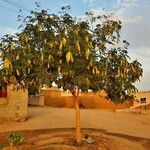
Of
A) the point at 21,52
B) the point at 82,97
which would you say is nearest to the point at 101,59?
the point at 21,52

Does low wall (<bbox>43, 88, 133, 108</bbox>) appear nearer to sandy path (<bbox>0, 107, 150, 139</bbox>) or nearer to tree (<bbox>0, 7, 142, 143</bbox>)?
sandy path (<bbox>0, 107, 150, 139</bbox>)

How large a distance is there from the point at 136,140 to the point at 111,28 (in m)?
7.46

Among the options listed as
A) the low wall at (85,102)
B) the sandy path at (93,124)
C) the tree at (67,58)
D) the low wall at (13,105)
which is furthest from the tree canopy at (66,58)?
the low wall at (85,102)

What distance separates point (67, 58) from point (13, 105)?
1748 cm

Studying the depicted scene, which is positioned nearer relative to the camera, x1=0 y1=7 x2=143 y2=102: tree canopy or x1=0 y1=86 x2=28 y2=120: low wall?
x1=0 y1=7 x2=143 y2=102: tree canopy

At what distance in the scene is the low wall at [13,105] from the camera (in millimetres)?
30609

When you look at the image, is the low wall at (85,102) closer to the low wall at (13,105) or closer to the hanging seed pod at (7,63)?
the low wall at (13,105)

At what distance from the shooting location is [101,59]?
16578 mm

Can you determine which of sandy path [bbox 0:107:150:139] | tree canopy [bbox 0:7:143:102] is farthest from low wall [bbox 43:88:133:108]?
tree canopy [bbox 0:7:143:102]

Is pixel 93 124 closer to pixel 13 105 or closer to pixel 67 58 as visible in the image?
pixel 13 105

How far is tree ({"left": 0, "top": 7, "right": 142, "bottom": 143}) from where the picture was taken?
50.1 ft

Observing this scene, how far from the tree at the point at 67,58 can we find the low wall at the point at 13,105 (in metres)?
13.9

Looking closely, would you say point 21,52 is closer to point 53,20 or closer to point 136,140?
point 53,20

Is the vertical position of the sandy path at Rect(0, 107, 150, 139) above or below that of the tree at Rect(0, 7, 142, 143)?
below
